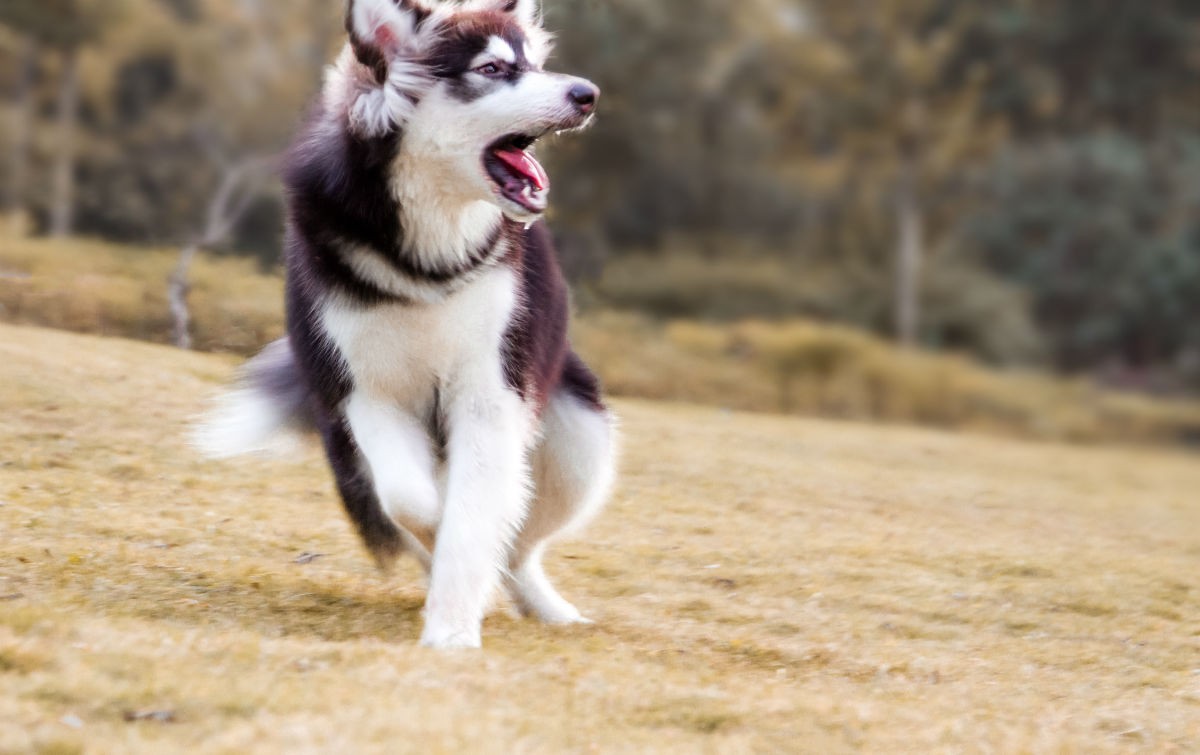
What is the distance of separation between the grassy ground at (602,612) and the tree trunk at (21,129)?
400 inches

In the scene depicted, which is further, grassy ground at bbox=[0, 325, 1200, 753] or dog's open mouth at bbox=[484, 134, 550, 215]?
dog's open mouth at bbox=[484, 134, 550, 215]

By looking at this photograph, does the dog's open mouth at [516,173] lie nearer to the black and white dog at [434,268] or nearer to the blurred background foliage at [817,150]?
the black and white dog at [434,268]

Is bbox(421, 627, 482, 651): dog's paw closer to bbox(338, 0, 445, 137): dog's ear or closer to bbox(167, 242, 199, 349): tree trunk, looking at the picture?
bbox(338, 0, 445, 137): dog's ear

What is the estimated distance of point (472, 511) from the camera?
4.64 m

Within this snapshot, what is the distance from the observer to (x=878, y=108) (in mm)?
22359

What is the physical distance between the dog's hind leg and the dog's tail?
940mm

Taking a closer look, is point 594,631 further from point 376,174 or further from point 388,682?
point 376,174

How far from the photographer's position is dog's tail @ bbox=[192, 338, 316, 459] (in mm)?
5559

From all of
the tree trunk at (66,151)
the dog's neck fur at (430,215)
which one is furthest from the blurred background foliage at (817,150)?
the dog's neck fur at (430,215)

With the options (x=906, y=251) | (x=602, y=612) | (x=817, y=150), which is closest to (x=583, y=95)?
(x=602, y=612)

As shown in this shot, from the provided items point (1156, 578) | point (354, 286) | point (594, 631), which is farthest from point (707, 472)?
point (354, 286)

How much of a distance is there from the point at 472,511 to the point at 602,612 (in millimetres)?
1395

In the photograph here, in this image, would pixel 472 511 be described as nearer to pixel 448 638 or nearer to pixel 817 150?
pixel 448 638

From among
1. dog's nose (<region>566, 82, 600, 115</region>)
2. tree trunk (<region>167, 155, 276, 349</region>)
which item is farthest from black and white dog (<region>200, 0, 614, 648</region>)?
tree trunk (<region>167, 155, 276, 349</region>)
